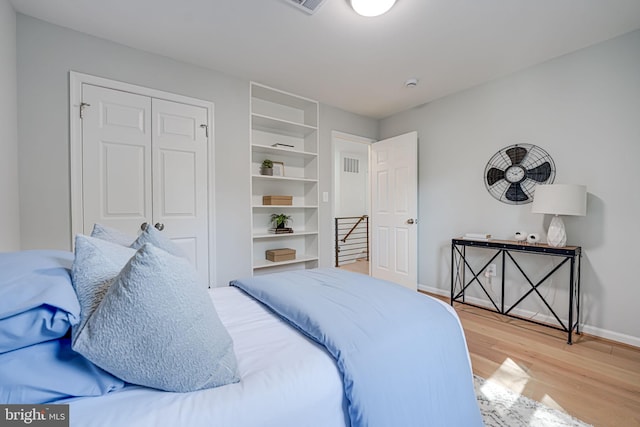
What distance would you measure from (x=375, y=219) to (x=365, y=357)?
128 inches

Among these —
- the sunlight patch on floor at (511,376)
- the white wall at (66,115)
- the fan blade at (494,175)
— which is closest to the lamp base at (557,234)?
the fan blade at (494,175)

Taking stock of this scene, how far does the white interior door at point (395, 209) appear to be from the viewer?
3.55 metres

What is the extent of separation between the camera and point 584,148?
242 centimetres

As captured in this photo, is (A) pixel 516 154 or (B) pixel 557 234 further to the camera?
(A) pixel 516 154

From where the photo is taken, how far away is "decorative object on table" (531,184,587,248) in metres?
2.22

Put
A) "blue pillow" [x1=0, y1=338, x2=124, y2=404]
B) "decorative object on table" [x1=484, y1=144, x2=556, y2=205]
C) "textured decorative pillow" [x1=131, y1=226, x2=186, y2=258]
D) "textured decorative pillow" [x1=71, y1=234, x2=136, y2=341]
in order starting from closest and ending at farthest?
"blue pillow" [x1=0, y1=338, x2=124, y2=404]
"textured decorative pillow" [x1=71, y1=234, x2=136, y2=341]
"textured decorative pillow" [x1=131, y1=226, x2=186, y2=258]
"decorative object on table" [x1=484, y1=144, x2=556, y2=205]

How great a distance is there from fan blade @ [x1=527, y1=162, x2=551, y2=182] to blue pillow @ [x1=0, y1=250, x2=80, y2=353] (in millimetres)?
3421

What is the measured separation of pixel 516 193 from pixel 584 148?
622 millimetres

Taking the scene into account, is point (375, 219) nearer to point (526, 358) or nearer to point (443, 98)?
point (443, 98)

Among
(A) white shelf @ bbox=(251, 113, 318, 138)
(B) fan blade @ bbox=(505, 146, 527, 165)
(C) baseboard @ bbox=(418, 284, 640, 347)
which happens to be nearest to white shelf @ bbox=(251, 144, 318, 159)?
(A) white shelf @ bbox=(251, 113, 318, 138)

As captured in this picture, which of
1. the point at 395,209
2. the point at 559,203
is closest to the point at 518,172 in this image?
the point at 559,203

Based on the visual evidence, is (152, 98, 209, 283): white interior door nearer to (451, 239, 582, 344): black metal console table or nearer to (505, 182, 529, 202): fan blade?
(451, 239, 582, 344): black metal console table

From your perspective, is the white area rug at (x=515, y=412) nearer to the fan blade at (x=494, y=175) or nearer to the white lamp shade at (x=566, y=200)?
the white lamp shade at (x=566, y=200)

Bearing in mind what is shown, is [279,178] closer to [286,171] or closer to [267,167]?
[267,167]
